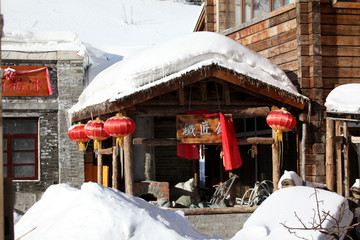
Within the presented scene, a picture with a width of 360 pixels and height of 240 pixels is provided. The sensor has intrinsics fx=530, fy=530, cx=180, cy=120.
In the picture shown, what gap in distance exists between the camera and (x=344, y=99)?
1094cm

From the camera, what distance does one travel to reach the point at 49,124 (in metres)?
14.9

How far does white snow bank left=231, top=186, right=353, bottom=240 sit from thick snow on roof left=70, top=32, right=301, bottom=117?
3.96m

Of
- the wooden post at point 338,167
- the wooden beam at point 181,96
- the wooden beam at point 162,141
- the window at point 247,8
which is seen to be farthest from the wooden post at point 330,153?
the window at point 247,8

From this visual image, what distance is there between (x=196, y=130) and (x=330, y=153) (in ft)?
9.43

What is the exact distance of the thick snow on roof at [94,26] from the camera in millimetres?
15302

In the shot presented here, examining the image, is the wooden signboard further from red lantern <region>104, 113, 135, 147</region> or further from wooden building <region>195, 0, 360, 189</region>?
wooden building <region>195, 0, 360, 189</region>

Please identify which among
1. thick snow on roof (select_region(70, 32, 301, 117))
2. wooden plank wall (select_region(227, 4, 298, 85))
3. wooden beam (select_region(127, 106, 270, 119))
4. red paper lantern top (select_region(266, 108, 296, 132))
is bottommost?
red paper lantern top (select_region(266, 108, 296, 132))

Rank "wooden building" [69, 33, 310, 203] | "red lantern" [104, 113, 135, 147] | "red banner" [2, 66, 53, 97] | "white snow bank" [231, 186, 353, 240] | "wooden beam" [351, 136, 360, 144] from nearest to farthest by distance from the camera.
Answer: "white snow bank" [231, 186, 353, 240], "red lantern" [104, 113, 135, 147], "wooden building" [69, 33, 310, 203], "wooden beam" [351, 136, 360, 144], "red banner" [2, 66, 53, 97]

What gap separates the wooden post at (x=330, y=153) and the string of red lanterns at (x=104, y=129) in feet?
13.5

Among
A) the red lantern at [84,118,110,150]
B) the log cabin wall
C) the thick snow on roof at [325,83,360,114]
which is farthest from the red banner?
the thick snow on roof at [325,83,360,114]

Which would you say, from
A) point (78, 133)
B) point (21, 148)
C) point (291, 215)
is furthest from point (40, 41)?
point (291, 215)

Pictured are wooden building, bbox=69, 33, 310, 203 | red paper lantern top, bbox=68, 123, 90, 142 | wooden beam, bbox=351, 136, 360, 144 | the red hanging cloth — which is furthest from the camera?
red paper lantern top, bbox=68, 123, 90, 142

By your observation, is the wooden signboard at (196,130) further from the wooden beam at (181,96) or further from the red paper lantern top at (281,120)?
the red paper lantern top at (281,120)

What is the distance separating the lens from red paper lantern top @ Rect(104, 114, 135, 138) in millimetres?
9797
